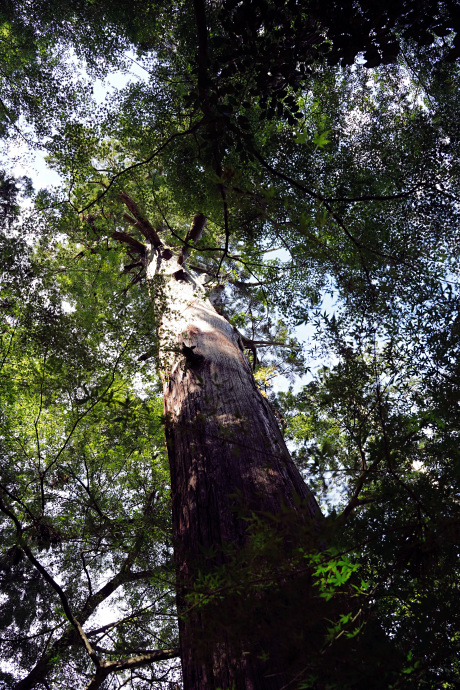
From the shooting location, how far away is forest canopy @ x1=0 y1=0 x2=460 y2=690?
1338mm

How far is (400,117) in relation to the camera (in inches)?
227

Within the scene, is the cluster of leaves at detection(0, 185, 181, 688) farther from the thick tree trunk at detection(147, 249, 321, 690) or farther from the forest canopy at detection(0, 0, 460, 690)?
the thick tree trunk at detection(147, 249, 321, 690)

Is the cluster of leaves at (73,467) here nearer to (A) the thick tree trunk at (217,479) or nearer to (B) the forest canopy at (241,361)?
(B) the forest canopy at (241,361)

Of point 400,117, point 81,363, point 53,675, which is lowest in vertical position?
point 53,675

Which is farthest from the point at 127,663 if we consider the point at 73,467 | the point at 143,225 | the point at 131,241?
the point at 131,241

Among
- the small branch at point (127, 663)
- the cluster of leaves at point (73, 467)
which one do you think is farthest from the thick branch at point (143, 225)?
the small branch at point (127, 663)

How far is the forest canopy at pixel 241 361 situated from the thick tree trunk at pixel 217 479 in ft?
0.06

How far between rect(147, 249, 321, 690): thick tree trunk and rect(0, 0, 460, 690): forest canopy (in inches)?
0.7

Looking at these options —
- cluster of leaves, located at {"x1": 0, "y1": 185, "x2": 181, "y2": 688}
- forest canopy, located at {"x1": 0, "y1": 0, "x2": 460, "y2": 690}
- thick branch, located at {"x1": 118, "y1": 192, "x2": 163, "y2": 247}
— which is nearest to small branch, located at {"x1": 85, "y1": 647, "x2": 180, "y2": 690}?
forest canopy, located at {"x1": 0, "y1": 0, "x2": 460, "y2": 690}

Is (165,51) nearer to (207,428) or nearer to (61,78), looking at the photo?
(61,78)

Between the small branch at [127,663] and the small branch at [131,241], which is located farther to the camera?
the small branch at [131,241]

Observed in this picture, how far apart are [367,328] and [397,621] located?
152 cm

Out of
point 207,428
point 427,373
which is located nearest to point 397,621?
point 427,373

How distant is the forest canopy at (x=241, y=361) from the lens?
4.39 ft
